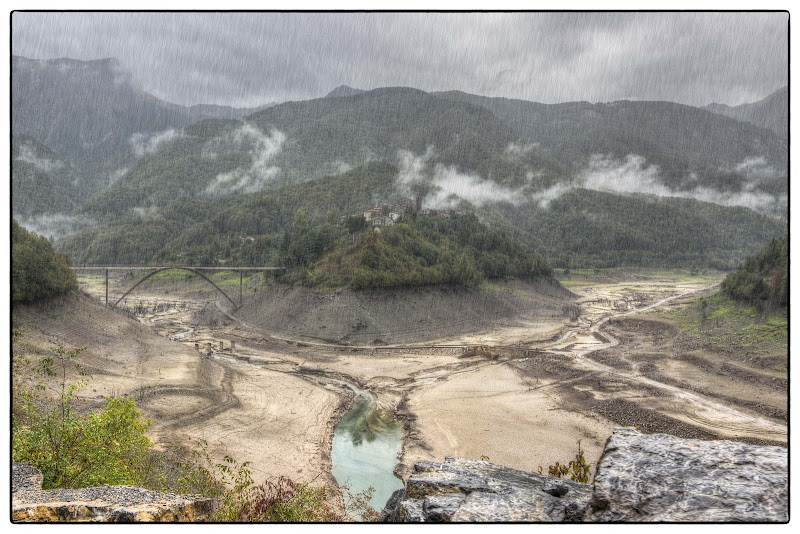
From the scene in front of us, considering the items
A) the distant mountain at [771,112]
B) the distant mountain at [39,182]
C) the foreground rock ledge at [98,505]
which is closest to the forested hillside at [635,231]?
the distant mountain at [771,112]

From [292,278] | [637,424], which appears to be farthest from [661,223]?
[292,278]

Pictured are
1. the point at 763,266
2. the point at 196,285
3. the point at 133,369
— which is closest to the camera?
the point at 763,266

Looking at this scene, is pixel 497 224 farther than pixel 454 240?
Yes

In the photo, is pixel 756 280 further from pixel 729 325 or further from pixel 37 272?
pixel 37 272

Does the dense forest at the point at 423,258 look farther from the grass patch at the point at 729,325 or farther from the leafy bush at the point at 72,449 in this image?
the leafy bush at the point at 72,449

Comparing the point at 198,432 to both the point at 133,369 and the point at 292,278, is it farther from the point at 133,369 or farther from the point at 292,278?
the point at 292,278

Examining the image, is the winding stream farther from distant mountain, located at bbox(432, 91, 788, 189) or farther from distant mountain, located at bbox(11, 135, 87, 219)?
distant mountain, located at bbox(11, 135, 87, 219)
